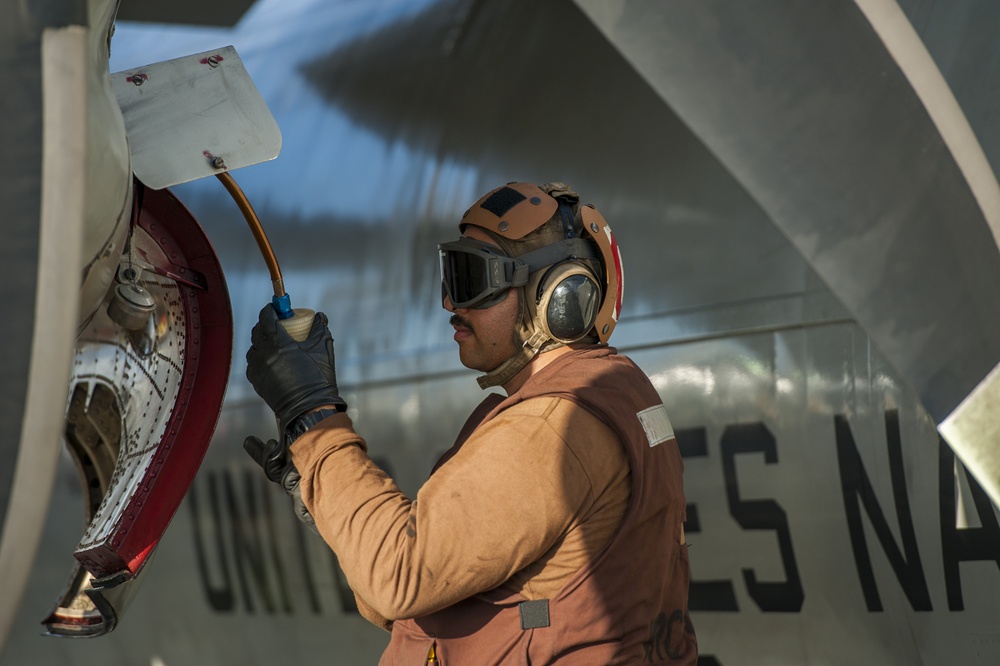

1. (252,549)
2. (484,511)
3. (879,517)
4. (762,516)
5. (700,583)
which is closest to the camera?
(484,511)

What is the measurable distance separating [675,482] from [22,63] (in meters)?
1.43

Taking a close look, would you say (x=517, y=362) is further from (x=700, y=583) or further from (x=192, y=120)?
(x=700, y=583)

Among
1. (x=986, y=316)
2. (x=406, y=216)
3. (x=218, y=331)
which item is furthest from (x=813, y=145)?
(x=406, y=216)

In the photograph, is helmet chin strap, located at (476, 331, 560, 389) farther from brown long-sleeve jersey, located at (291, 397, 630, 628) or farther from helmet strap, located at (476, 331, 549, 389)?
brown long-sleeve jersey, located at (291, 397, 630, 628)


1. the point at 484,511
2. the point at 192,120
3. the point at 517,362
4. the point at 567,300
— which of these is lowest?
the point at 484,511

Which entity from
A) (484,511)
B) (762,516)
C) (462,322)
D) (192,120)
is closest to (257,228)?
(192,120)

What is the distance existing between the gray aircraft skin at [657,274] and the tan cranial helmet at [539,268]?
1.20 feet

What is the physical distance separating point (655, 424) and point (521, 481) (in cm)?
37

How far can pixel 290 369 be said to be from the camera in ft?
7.17

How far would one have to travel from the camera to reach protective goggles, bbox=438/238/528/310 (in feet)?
7.25

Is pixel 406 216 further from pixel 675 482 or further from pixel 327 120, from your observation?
pixel 675 482

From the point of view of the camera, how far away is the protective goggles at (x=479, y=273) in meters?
2.21

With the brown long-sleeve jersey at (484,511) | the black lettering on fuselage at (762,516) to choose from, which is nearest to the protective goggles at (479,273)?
the brown long-sleeve jersey at (484,511)

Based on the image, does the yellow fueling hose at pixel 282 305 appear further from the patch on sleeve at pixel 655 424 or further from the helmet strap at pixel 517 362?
the patch on sleeve at pixel 655 424
